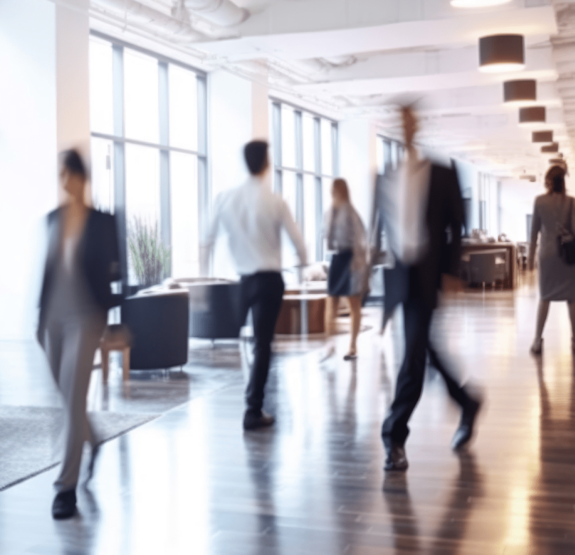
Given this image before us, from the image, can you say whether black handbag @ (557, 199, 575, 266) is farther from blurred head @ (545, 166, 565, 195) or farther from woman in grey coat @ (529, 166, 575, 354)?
blurred head @ (545, 166, 565, 195)

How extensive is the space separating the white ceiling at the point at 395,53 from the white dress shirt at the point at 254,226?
4.85 m

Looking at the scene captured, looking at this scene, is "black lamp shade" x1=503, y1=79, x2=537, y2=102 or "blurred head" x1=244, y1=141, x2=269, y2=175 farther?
"black lamp shade" x1=503, y1=79, x2=537, y2=102

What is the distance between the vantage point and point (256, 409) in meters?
4.54

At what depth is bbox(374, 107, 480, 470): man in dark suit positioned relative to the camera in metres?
3.55

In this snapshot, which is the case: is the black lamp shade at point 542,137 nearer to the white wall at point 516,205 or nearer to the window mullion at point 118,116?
the window mullion at point 118,116

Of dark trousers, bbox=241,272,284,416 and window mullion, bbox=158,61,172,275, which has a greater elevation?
window mullion, bbox=158,61,172,275

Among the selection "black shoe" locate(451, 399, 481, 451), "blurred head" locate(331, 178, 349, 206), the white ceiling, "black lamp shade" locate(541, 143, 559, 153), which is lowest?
"black shoe" locate(451, 399, 481, 451)

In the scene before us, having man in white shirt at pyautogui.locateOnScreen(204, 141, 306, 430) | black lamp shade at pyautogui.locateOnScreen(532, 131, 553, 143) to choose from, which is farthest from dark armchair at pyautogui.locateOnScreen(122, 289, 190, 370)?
black lamp shade at pyautogui.locateOnScreen(532, 131, 553, 143)

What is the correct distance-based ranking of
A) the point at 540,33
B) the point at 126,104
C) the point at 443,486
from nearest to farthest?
the point at 443,486, the point at 540,33, the point at 126,104

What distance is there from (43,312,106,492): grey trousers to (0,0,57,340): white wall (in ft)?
18.3

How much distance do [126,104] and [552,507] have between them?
355 inches

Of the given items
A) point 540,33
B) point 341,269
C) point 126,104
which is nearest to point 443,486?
point 341,269

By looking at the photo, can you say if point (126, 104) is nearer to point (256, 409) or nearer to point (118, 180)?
point (118, 180)

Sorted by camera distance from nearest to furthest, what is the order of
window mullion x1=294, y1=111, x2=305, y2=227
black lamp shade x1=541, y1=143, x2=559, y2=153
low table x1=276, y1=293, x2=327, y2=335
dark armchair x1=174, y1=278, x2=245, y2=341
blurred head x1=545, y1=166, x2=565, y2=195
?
1. blurred head x1=545, y1=166, x2=565, y2=195
2. dark armchair x1=174, y1=278, x2=245, y2=341
3. low table x1=276, y1=293, x2=327, y2=335
4. window mullion x1=294, y1=111, x2=305, y2=227
5. black lamp shade x1=541, y1=143, x2=559, y2=153
